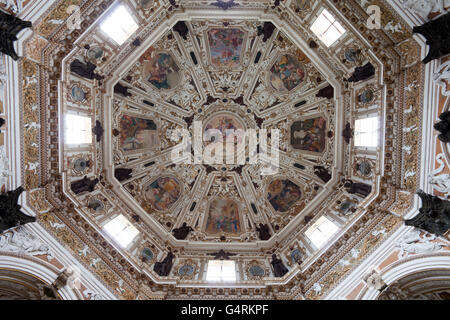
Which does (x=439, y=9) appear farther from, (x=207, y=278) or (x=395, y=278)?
(x=207, y=278)

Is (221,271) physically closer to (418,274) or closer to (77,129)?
(418,274)

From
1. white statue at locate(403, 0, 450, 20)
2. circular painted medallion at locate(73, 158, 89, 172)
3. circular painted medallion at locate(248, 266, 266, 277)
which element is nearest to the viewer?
white statue at locate(403, 0, 450, 20)

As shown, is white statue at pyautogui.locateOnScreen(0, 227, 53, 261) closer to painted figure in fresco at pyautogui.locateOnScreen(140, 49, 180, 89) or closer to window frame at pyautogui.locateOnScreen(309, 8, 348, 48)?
painted figure in fresco at pyautogui.locateOnScreen(140, 49, 180, 89)

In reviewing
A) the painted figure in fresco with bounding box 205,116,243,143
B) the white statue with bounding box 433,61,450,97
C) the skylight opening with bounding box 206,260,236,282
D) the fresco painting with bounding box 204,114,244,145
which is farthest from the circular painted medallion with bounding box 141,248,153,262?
the white statue with bounding box 433,61,450,97

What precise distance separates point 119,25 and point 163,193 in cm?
1112

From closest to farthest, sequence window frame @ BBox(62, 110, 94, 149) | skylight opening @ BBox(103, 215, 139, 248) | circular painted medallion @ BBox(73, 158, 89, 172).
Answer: window frame @ BBox(62, 110, 94, 149) → circular painted medallion @ BBox(73, 158, 89, 172) → skylight opening @ BBox(103, 215, 139, 248)

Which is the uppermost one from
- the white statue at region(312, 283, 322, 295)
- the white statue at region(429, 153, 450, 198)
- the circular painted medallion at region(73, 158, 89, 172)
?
the circular painted medallion at region(73, 158, 89, 172)

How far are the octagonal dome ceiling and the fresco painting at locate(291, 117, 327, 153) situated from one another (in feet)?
0.24

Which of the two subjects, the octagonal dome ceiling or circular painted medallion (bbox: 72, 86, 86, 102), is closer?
the octagonal dome ceiling

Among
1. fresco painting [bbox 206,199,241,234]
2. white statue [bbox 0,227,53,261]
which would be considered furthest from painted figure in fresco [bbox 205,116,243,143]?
white statue [bbox 0,227,53,261]

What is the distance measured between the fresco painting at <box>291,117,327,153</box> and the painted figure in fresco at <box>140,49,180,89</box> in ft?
30.4

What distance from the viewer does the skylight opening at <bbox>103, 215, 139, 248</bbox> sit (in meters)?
15.4

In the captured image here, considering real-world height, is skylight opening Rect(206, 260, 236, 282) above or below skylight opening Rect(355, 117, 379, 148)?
below

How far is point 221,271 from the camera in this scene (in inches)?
627
